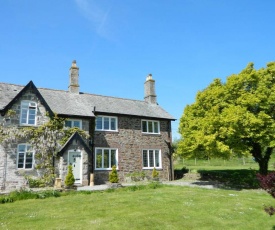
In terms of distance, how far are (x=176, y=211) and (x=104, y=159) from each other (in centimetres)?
1404

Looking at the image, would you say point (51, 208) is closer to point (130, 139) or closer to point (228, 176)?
point (130, 139)

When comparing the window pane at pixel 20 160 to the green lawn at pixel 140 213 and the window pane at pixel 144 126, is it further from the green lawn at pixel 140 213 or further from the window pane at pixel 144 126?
the window pane at pixel 144 126

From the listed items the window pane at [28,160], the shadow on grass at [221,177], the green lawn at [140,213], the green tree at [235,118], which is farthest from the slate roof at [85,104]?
the green lawn at [140,213]

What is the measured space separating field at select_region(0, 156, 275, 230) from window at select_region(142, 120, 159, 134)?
12.9 m

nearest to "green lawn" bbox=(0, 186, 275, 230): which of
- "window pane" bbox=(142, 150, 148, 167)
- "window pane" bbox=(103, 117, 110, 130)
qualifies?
"window pane" bbox=(103, 117, 110, 130)

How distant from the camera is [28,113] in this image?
70.9ft

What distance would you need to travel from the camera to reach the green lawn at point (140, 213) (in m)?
9.90

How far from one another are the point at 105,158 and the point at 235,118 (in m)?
12.6

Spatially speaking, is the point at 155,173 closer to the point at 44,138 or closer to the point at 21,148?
the point at 44,138

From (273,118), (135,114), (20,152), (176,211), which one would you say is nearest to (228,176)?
(273,118)

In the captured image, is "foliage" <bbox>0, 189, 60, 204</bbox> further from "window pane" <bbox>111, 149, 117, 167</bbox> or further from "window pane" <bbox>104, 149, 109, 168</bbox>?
"window pane" <bbox>111, 149, 117, 167</bbox>

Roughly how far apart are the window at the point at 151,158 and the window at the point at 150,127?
212 cm

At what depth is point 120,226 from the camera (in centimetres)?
963

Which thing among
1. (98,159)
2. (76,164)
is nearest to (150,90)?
(98,159)
